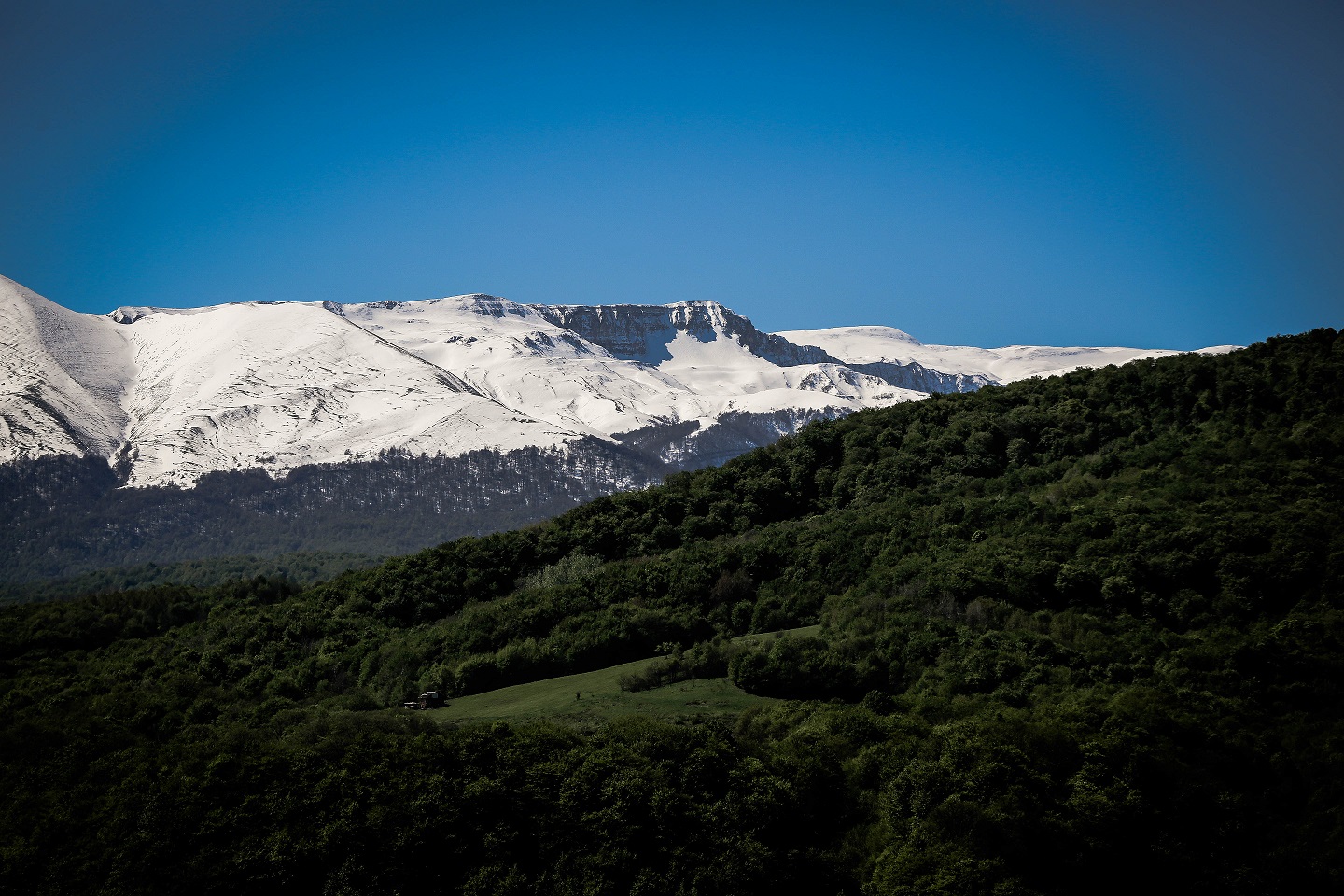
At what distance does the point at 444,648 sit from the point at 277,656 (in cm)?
1410

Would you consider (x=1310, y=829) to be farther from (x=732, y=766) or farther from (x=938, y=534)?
(x=938, y=534)

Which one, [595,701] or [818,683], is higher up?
[818,683]

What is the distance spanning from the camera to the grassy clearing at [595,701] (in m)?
63.8

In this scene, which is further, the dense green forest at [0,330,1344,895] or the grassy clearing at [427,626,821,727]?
the grassy clearing at [427,626,821,727]

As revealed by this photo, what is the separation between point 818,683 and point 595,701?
13.2 meters

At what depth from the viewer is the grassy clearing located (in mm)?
63844

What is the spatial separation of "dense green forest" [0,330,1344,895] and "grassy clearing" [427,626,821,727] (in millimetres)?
1882

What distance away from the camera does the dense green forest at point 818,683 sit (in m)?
48.3

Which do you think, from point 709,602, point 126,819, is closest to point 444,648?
point 709,602

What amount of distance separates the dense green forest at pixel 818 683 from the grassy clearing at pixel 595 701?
1882 millimetres

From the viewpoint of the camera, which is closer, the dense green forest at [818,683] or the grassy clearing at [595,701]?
the dense green forest at [818,683]

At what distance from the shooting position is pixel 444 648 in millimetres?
81438

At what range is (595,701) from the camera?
6669cm

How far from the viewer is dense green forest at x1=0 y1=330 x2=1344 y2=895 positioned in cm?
4828
